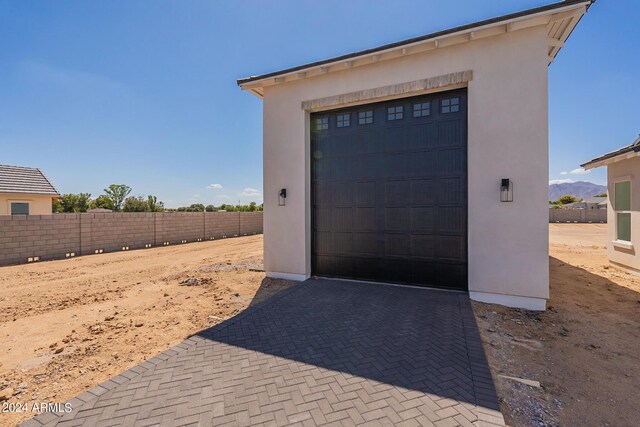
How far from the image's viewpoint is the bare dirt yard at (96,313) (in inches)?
122

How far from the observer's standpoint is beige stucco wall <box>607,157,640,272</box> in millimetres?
7445

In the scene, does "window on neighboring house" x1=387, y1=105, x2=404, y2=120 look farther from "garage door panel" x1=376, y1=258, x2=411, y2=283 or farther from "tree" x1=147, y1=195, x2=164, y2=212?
"tree" x1=147, y1=195, x2=164, y2=212

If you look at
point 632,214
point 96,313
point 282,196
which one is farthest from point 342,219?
point 632,214

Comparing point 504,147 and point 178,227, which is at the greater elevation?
point 504,147

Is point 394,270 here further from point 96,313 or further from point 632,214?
point 632,214

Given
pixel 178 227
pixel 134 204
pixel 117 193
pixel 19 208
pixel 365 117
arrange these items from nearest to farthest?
pixel 365 117 < pixel 178 227 < pixel 19 208 < pixel 134 204 < pixel 117 193

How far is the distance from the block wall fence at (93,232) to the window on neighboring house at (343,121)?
1190 cm

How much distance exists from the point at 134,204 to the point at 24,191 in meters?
33.4

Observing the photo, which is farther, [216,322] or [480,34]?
[480,34]

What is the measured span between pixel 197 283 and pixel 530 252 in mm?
7775

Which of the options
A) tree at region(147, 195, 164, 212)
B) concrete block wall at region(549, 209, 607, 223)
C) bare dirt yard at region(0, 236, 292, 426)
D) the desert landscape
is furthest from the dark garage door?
tree at region(147, 195, 164, 212)

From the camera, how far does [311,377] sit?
279 cm

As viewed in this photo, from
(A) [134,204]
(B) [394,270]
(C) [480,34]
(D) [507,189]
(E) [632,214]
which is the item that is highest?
(C) [480,34]

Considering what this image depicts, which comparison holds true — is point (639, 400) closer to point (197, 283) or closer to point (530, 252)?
point (530, 252)
